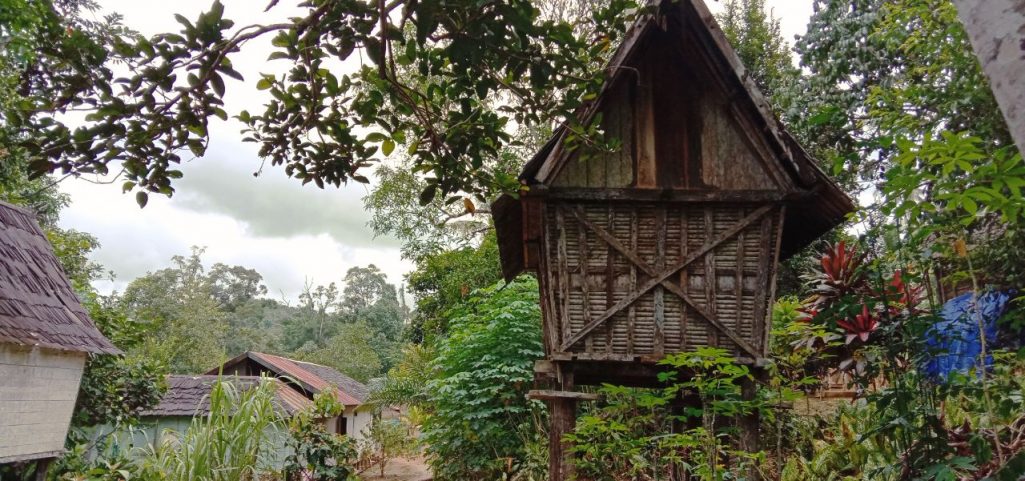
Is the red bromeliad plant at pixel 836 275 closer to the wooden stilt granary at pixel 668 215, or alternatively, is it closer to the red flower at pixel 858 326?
the red flower at pixel 858 326

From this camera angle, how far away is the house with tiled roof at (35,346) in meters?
8.35

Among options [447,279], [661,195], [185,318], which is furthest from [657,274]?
[185,318]

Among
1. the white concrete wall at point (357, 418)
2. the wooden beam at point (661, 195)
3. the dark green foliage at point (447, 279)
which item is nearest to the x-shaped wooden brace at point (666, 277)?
the wooden beam at point (661, 195)

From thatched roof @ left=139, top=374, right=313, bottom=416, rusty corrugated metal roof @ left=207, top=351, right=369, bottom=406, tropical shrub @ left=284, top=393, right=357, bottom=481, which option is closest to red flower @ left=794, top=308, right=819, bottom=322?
tropical shrub @ left=284, top=393, right=357, bottom=481

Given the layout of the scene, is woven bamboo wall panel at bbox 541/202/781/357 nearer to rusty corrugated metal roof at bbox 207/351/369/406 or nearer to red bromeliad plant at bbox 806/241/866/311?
red bromeliad plant at bbox 806/241/866/311

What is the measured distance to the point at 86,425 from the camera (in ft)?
36.4

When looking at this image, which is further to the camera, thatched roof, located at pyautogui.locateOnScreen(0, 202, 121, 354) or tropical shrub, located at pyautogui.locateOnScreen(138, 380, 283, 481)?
thatched roof, located at pyautogui.locateOnScreen(0, 202, 121, 354)

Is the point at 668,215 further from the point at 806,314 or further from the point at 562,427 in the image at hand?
the point at 806,314

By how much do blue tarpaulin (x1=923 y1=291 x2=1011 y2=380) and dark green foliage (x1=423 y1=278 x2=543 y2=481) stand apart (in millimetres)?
5682

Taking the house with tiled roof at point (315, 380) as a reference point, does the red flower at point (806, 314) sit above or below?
above

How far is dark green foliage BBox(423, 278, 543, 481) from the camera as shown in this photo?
33.9 ft

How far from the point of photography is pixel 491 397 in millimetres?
10242

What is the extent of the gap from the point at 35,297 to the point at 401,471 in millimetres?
12788

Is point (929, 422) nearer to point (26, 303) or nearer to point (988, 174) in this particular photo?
point (988, 174)
